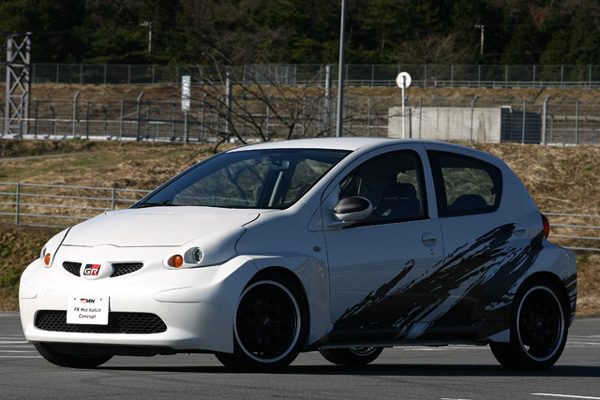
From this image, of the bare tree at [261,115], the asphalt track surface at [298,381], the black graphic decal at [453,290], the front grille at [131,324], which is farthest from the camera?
the bare tree at [261,115]

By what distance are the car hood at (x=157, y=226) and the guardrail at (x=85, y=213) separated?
2102cm

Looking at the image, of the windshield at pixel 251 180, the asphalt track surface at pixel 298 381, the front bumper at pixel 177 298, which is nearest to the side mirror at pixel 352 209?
the windshield at pixel 251 180

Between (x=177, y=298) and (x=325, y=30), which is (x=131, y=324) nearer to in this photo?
(x=177, y=298)

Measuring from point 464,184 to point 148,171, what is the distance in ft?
107

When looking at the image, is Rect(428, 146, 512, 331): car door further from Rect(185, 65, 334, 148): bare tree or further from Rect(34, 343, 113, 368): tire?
Rect(185, 65, 334, 148): bare tree

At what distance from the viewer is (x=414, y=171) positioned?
9.38 m

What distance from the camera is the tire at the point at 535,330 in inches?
383

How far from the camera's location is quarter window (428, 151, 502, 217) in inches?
372

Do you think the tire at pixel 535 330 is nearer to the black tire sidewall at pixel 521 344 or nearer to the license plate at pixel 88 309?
the black tire sidewall at pixel 521 344

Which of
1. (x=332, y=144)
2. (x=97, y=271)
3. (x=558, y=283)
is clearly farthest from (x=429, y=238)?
(x=97, y=271)

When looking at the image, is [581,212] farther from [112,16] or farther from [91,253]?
[112,16]

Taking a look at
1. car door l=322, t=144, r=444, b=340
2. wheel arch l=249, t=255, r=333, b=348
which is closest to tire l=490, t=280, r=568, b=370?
car door l=322, t=144, r=444, b=340

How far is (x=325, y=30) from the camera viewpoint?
107m

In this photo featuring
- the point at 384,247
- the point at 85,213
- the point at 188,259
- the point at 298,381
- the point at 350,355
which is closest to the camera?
the point at 298,381
